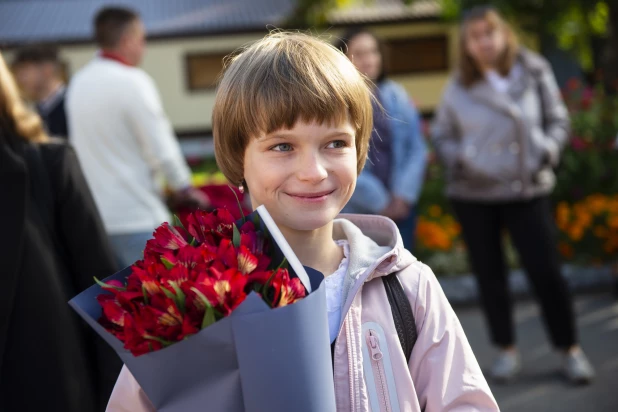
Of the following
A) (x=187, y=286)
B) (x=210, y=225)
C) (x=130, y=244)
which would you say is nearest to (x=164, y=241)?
(x=210, y=225)

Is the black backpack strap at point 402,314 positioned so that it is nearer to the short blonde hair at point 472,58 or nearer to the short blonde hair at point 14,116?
the short blonde hair at point 14,116

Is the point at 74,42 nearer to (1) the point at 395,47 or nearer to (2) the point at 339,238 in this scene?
(1) the point at 395,47

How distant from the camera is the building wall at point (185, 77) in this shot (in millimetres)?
22250

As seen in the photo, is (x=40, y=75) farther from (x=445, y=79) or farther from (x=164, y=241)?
(x=445, y=79)

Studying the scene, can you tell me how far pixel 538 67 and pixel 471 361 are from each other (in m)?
3.47

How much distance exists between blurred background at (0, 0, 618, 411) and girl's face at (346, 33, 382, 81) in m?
0.53

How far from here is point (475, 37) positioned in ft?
15.9

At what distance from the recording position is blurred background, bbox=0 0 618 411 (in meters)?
5.77

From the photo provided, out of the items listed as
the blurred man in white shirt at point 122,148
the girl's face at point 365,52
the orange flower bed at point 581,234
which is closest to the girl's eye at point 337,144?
the blurred man in white shirt at point 122,148

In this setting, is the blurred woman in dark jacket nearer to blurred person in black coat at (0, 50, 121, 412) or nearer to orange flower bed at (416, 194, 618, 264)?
orange flower bed at (416, 194, 618, 264)

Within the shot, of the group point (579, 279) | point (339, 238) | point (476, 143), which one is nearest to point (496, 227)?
point (476, 143)

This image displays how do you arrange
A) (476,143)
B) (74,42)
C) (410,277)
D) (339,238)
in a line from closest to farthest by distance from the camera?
(410,277), (339,238), (476,143), (74,42)

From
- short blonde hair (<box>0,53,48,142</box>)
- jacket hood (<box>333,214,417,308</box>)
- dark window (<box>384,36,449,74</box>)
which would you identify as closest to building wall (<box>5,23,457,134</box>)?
dark window (<box>384,36,449,74</box>)

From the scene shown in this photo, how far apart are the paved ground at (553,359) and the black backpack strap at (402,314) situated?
299cm
